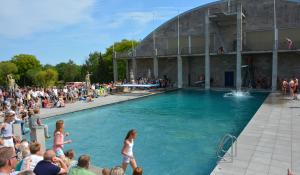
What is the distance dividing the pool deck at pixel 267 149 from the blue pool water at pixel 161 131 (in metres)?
0.95

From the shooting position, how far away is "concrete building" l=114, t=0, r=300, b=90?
27.2 m

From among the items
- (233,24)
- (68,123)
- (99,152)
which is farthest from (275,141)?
(233,24)

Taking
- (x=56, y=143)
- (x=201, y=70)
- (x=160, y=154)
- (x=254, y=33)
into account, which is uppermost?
(x=254, y=33)

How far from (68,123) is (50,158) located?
992 cm

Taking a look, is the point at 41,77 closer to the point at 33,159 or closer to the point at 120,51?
the point at 120,51

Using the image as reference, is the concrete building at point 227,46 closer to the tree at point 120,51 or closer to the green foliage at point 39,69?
the tree at point 120,51

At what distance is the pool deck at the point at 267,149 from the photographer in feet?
20.7

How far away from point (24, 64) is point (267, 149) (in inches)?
2874

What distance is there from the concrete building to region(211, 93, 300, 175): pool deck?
15.9m

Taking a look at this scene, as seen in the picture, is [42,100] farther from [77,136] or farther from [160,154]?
[160,154]

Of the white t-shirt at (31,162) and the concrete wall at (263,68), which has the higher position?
the concrete wall at (263,68)

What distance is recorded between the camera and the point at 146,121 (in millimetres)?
14117

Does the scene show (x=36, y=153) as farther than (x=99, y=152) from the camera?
No

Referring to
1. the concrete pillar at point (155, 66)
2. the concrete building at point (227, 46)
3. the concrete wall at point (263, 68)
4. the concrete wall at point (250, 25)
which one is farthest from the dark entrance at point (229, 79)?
the concrete pillar at point (155, 66)
